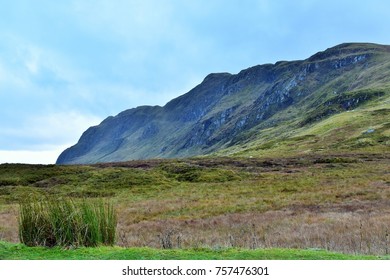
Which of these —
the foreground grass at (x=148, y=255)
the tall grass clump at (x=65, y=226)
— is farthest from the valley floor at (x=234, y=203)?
the tall grass clump at (x=65, y=226)

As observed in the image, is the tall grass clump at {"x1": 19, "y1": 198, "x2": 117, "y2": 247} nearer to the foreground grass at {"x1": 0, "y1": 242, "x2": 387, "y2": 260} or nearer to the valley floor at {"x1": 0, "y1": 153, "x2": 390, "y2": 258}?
the foreground grass at {"x1": 0, "y1": 242, "x2": 387, "y2": 260}

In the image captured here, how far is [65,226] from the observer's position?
38.7 ft

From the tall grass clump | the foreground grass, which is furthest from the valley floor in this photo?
the tall grass clump

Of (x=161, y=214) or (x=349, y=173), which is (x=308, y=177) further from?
(x=161, y=214)

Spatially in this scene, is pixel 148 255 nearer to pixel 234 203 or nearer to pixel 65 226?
pixel 65 226

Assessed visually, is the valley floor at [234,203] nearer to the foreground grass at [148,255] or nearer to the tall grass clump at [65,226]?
the foreground grass at [148,255]

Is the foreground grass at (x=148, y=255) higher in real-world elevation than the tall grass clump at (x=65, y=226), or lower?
lower

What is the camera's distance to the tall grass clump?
11688mm

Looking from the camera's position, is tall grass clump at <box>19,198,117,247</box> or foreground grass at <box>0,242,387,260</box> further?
tall grass clump at <box>19,198,117,247</box>

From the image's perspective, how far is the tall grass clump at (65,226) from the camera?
11688 mm

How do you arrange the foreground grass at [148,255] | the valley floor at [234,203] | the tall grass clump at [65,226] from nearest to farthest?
the foreground grass at [148,255] < the tall grass clump at [65,226] < the valley floor at [234,203]

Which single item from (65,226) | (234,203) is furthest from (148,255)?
(234,203)
